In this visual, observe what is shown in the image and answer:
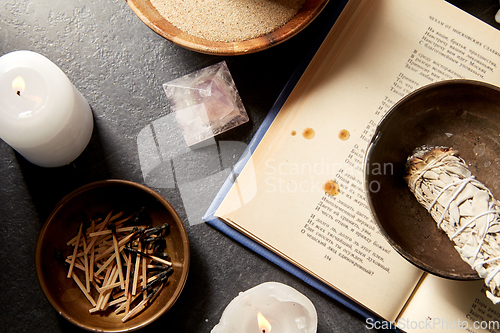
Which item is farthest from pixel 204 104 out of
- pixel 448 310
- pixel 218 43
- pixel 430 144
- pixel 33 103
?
pixel 448 310

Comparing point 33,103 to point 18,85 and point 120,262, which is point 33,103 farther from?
point 120,262

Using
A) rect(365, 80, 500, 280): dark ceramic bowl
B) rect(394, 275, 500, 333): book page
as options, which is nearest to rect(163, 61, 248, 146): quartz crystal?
rect(365, 80, 500, 280): dark ceramic bowl

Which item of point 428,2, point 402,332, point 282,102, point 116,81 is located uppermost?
point 428,2

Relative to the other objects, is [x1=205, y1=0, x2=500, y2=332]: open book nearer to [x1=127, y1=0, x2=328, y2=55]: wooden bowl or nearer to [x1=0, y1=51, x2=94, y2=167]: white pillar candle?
[x1=127, y1=0, x2=328, y2=55]: wooden bowl

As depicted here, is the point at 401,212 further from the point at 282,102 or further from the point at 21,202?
the point at 21,202

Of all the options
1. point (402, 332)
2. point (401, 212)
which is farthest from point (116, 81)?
point (402, 332)

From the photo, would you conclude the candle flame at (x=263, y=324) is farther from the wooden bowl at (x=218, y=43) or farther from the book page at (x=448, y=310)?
the wooden bowl at (x=218, y=43)
